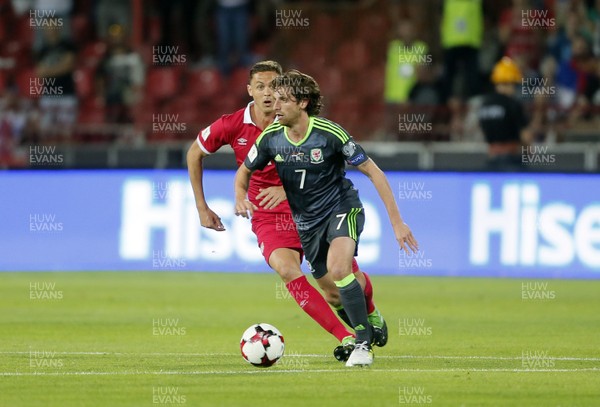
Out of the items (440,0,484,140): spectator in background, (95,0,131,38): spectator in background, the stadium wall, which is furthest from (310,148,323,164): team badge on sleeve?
(95,0,131,38): spectator in background

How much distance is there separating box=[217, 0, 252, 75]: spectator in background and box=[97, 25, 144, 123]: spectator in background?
1537 millimetres

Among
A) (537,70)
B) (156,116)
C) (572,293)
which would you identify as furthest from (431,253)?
(156,116)

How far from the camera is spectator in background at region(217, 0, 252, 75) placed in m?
23.9

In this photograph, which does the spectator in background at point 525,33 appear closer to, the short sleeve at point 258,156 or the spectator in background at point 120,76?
the spectator in background at point 120,76

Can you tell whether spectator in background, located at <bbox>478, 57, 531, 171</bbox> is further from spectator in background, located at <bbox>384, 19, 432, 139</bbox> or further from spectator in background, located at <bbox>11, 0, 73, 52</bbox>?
spectator in background, located at <bbox>11, 0, 73, 52</bbox>

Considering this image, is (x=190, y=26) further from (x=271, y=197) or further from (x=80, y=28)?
(x=271, y=197)

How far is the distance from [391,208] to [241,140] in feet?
6.61

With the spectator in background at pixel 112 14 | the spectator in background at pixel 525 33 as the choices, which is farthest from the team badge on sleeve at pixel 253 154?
the spectator in background at pixel 112 14

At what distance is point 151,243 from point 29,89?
754 centimetres

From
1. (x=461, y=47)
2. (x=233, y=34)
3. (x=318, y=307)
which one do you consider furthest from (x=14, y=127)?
(x=318, y=307)

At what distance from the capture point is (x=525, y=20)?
73.5 ft

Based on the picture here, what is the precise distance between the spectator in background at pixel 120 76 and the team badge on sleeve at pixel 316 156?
13276 mm

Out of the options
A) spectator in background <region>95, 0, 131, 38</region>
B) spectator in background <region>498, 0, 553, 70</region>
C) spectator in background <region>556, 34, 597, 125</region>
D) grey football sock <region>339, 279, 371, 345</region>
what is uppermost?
spectator in background <region>95, 0, 131, 38</region>

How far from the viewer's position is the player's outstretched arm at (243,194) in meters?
9.95
